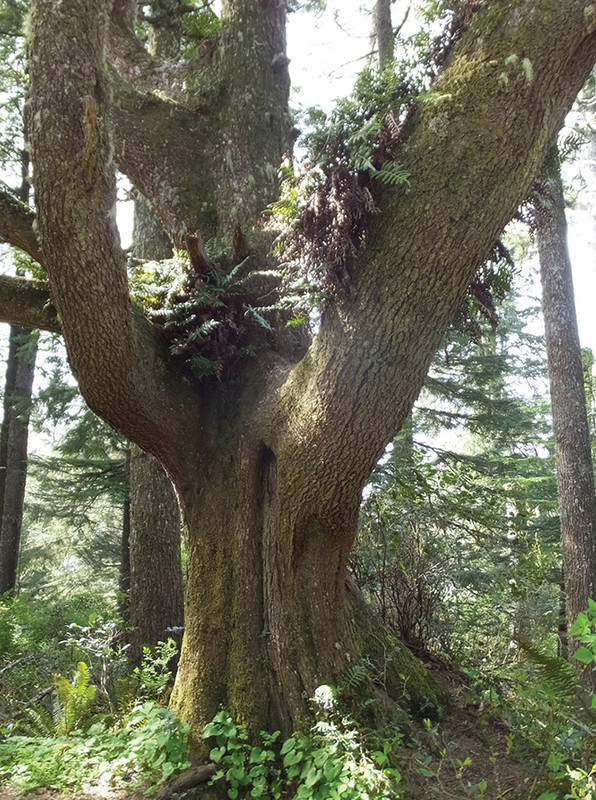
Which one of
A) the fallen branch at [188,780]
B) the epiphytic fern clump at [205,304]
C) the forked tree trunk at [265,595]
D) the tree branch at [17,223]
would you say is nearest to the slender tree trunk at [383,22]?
the epiphytic fern clump at [205,304]

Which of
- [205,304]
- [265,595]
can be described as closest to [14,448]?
[205,304]

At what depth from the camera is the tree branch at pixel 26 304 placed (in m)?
3.33

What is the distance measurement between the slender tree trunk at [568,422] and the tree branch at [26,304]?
554 centimetres

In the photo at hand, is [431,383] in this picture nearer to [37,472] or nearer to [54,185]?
[37,472]

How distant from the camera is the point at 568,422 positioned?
6961 mm

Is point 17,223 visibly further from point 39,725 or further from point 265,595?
point 39,725

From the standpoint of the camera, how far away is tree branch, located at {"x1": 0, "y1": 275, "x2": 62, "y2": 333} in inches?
131

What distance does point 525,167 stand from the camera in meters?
2.58

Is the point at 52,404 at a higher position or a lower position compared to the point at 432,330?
higher

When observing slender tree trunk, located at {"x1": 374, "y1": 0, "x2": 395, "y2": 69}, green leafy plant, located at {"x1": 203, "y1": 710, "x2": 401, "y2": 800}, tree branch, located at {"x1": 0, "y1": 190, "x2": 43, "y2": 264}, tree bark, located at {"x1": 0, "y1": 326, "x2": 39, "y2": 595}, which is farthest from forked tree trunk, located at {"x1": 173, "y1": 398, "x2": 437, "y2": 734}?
tree bark, located at {"x1": 0, "y1": 326, "x2": 39, "y2": 595}

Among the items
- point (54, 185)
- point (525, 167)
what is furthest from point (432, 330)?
point (54, 185)

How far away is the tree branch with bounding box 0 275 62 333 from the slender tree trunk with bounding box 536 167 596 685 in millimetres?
5540

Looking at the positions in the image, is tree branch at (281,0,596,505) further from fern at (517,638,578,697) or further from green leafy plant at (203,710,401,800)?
green leafy plant at (203,710,401,800)

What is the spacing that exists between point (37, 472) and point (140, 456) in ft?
19.4
